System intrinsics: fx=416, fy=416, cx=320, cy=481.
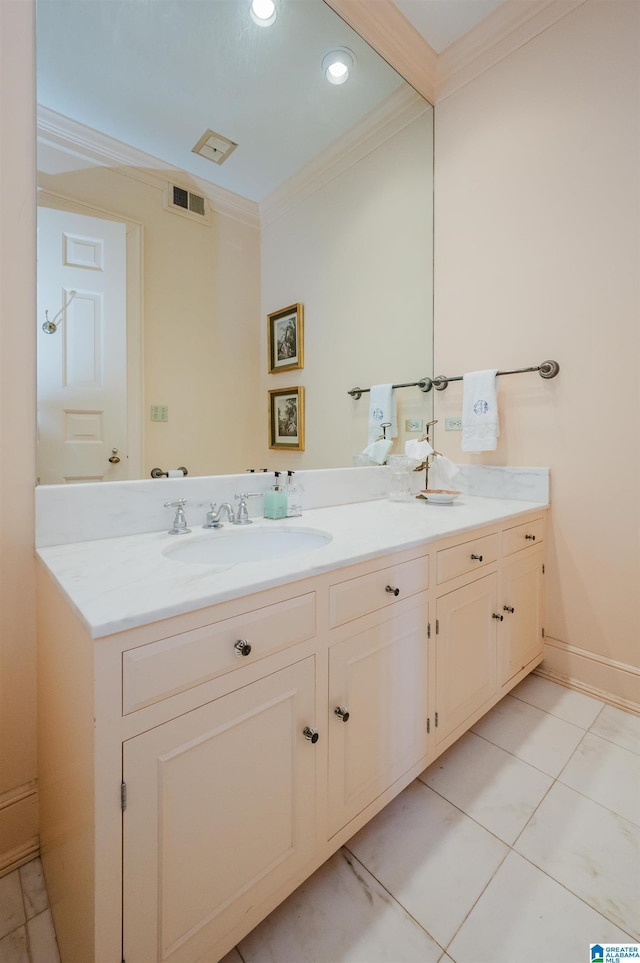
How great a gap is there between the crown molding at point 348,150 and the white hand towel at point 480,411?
3.35 feet

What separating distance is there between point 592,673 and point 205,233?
218 cm

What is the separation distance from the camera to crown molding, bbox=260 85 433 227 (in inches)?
59.1

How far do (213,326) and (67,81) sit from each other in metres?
0.66

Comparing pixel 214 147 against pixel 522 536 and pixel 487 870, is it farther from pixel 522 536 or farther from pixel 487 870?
pixel 487 870

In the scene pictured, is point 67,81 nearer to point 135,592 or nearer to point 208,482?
point 208,482

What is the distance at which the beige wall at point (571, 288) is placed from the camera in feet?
5.06

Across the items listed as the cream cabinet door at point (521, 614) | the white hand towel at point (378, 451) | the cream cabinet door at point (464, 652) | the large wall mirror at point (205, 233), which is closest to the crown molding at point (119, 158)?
the large wall mirror at point (205, 233)

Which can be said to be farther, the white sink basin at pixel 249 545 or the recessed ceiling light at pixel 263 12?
the recessed ceiling light at pixel 263 12

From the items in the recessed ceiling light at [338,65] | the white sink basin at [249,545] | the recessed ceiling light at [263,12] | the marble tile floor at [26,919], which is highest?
the recessed ceiling light at [338,65]

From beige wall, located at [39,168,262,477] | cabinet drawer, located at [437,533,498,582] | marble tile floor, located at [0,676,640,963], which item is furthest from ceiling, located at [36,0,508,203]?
marble tile floor, located at [0,676,640,963]

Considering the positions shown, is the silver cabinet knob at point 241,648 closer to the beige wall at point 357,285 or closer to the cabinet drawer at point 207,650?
the cabinet drawer at point 207,650

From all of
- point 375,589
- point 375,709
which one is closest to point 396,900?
point 375,709

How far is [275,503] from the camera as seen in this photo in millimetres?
1384

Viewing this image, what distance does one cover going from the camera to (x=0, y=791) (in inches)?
40.4
